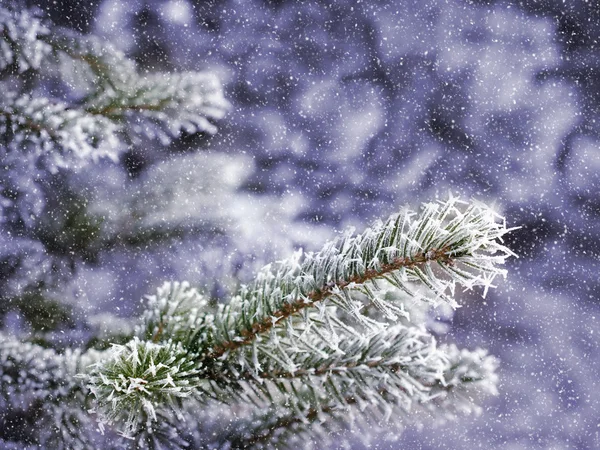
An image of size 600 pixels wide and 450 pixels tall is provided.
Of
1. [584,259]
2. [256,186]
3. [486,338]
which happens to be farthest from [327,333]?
[584,259]

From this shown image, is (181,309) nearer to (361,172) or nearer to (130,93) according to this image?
(130,93)

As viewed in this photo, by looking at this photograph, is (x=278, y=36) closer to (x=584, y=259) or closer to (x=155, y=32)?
(x=155, y=32)

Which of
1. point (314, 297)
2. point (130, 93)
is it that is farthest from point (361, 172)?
point (314, 297)

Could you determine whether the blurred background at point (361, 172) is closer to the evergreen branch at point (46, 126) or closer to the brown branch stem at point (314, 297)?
the evergreen branch at point (46, 126)

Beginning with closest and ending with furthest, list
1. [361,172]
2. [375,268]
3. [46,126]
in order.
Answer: [375,268], [46,126], [361,172]

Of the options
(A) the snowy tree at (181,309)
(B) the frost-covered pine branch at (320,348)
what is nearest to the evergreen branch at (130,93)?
(A) the snowy tree at (181,309)

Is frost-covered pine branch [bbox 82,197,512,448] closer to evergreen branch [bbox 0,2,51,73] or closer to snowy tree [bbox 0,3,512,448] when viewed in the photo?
snowy tree [bbox 0,3,512,448]

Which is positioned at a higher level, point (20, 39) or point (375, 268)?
point (20, 39)
